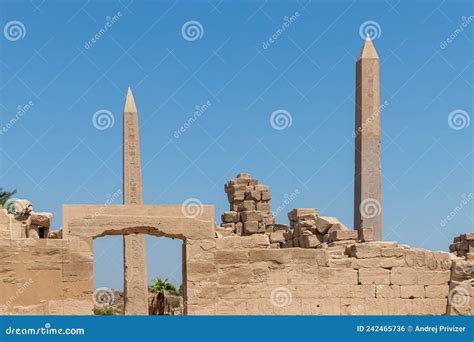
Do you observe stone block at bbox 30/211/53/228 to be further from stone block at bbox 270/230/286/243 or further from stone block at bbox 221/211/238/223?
stone block at bbox 221/211/238/223

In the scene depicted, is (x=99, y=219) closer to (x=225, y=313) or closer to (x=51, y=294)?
(x=51, y=294)

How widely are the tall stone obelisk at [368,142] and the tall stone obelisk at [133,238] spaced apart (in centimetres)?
561

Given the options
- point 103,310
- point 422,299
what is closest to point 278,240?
point 422,299

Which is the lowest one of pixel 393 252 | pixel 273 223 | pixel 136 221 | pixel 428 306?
pixel 428 306

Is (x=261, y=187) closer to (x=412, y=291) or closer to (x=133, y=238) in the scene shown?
(x=133, y=238)

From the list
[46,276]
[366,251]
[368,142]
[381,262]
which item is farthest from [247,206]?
[46,276]

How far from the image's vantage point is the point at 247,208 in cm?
2373

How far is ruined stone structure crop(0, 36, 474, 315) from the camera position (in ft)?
48.0

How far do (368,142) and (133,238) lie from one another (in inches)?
258

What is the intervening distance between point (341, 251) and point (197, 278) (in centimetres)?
291

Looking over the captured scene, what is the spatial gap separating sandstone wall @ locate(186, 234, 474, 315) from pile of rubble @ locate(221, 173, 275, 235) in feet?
24.3

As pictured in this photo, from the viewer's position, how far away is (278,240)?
2117 cm

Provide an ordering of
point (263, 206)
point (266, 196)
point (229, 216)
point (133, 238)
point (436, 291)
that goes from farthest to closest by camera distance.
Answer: point (133, 238), point (266, 196), point (263, 206), point (229, 216), point (436, 291)

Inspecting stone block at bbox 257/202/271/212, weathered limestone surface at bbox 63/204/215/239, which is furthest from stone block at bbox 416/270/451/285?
stone block at bbox 257/202/271/212
